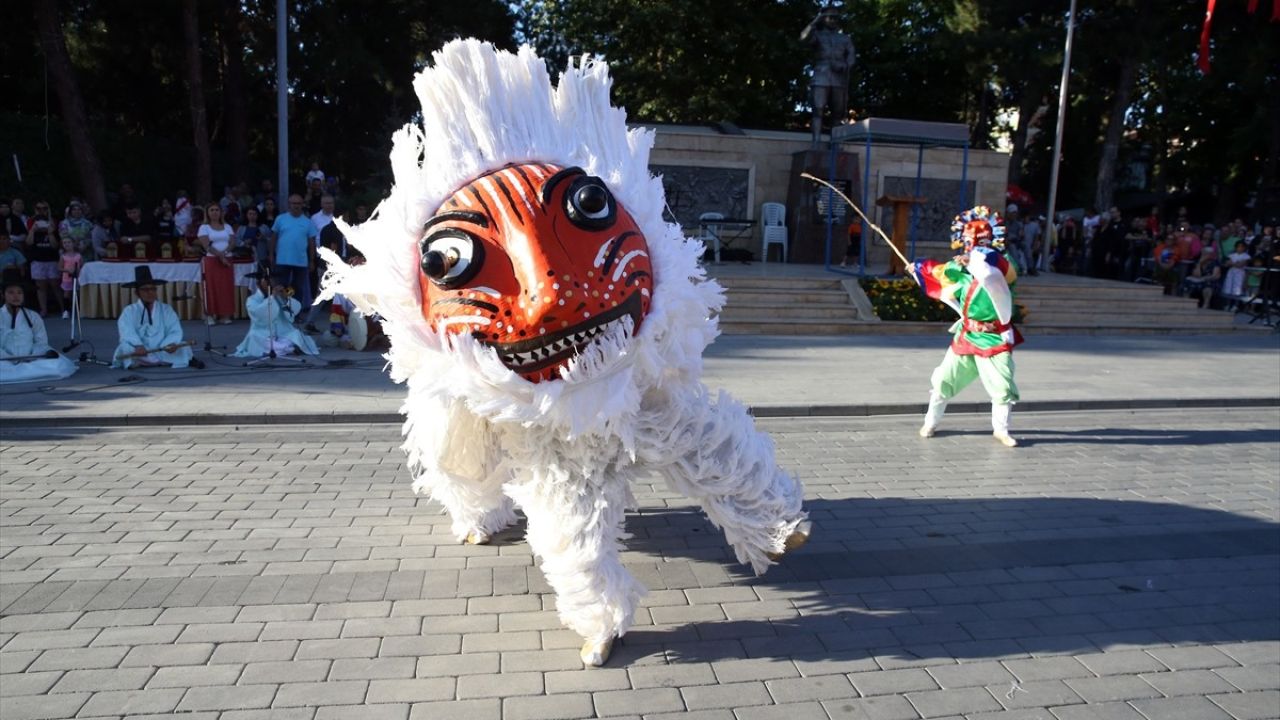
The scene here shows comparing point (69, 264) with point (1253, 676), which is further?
point (69, 264)

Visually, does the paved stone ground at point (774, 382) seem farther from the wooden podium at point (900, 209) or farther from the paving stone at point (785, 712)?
the paving stone at point (785, 712)

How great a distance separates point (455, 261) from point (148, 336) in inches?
306

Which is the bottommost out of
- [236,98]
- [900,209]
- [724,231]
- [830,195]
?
[724,231]

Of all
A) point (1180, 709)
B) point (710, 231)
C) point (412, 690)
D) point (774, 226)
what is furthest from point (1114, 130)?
point (412, 690)

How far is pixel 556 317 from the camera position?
135 inches

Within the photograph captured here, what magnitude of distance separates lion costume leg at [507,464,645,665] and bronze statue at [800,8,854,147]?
15.1m

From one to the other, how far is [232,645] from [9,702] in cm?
77

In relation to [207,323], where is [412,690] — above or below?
below

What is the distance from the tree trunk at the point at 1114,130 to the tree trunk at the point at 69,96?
76.4 ft

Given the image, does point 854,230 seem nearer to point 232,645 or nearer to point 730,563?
point 730,563

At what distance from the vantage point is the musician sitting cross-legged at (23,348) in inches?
353

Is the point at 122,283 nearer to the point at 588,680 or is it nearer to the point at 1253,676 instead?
the point at 588,680

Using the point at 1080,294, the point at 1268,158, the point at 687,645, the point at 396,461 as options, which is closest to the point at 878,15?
the point at 1268,158

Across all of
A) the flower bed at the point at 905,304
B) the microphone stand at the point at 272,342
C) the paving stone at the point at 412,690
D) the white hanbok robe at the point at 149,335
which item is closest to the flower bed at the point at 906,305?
the flower bed at the point at 905,304
